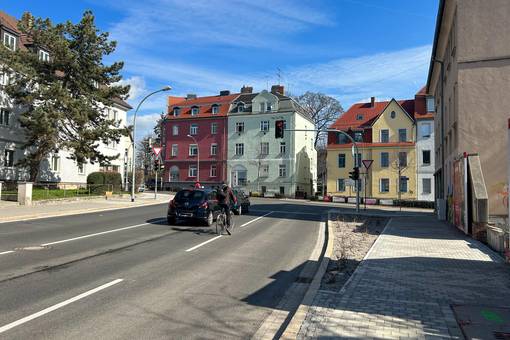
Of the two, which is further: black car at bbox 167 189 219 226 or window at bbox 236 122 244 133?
window at bbox 236 122 244 133

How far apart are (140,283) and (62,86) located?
30.1 m

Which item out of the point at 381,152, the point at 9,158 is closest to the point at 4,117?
the point at 9,158

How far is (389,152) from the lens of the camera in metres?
58.6

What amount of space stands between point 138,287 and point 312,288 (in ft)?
9.53

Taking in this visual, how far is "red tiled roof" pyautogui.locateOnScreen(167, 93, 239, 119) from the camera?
71.8 meters

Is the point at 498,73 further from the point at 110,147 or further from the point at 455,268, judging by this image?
the point at 110,147

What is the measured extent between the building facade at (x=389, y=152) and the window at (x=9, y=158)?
39.6m

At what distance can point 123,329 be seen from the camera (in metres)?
5.21

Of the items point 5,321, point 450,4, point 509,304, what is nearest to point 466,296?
point 509,304

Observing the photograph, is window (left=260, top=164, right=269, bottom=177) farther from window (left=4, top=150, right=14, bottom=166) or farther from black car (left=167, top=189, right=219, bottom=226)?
black car (left=167, top=189, right=219, bottom=226)

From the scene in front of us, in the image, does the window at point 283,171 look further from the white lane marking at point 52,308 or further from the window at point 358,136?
the white lane marking at point 52,308

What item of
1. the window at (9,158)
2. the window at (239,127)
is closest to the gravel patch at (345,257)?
the window at (9,158)

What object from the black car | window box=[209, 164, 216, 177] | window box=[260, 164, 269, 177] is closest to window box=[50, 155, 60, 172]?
the black car

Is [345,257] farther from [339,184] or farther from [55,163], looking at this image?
[339,184]
